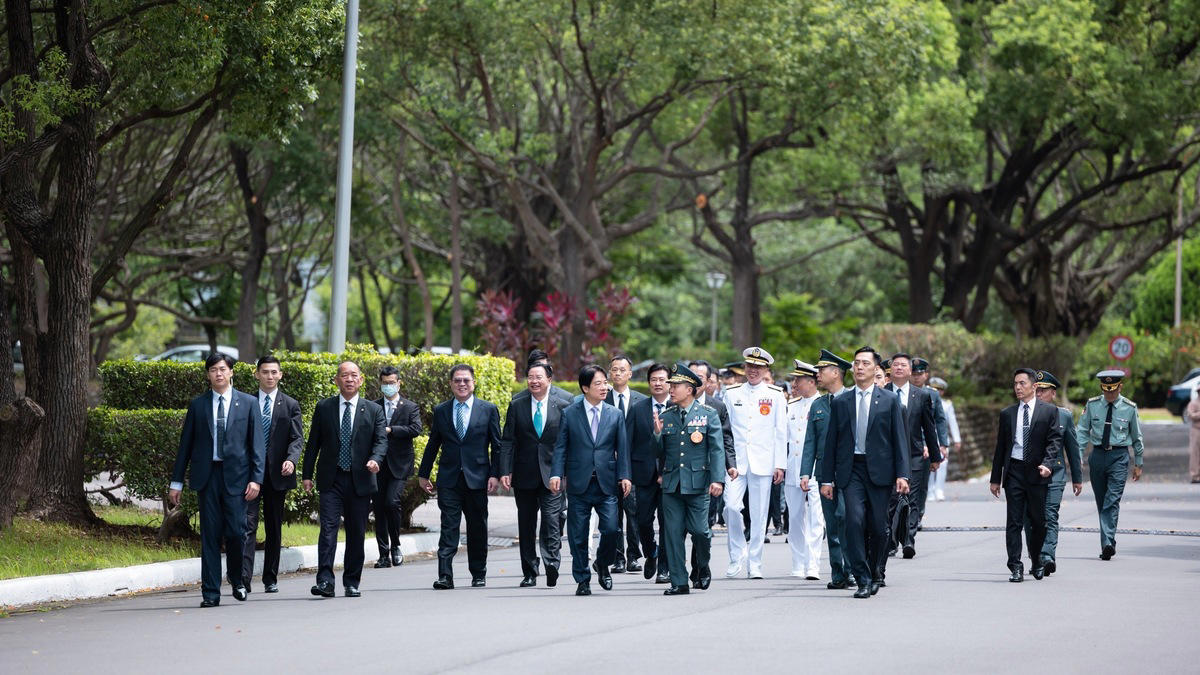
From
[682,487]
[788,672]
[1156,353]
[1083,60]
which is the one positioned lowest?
[788,672]

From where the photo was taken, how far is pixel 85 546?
13688 mm

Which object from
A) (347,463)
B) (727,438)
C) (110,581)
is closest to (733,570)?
(727,438)

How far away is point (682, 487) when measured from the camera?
12.4 m

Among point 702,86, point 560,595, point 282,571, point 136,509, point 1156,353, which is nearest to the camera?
point 560,595

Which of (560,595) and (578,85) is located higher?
(578,85)

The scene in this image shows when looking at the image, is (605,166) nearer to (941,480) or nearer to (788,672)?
(941,480)

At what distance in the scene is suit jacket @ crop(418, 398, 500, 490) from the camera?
13.0 m

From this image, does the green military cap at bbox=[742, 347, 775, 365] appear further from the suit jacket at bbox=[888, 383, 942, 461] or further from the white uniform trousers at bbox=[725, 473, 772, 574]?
the suit jacket at bbox=[888, 383, 942, 461]

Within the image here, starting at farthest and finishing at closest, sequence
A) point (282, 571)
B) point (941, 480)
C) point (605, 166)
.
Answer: point (605, 166), point (941, 480), point (282, 571)

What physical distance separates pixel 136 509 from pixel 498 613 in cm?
730

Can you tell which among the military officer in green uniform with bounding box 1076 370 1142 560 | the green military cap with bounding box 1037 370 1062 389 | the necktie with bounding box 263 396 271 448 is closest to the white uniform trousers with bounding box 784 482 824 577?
Answer: the green military cap with bounding box 1037 370 1062 389

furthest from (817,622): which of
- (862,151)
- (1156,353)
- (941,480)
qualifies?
(1156,353)

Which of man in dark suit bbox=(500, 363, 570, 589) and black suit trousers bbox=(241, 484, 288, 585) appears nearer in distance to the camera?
black suit trousers bbox=(241, 484, 288, 585)

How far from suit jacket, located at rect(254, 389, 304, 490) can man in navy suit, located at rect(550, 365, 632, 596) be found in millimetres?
2042
